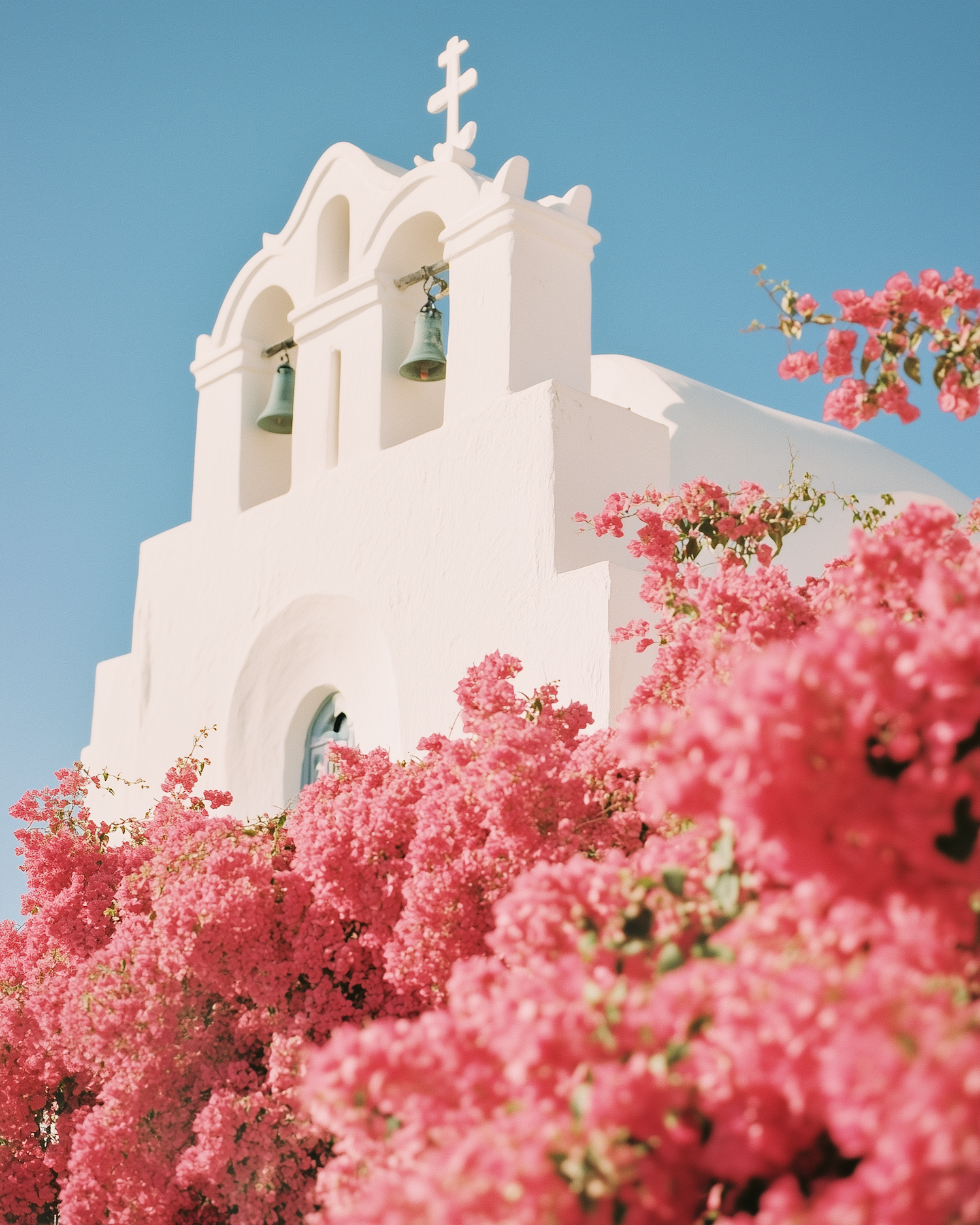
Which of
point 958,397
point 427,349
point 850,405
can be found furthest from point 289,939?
point 427,349

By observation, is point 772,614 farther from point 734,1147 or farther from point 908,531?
point 734,1147

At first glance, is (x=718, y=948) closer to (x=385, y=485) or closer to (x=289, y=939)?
(x=289, y=939)

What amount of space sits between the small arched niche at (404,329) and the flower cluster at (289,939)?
3.50 metres

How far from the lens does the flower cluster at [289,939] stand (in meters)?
4.14

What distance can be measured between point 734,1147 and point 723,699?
57 cm

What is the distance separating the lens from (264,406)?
9797 mm

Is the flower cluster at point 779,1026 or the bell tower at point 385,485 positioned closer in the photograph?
the flower cluster at point 779,1026

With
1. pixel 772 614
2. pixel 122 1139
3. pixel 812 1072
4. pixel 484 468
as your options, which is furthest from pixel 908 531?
pixel 484 468

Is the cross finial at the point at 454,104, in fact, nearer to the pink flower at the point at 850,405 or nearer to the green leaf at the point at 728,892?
the pink flower at the point at 850,405

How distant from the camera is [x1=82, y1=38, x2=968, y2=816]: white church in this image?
6742 millimetres

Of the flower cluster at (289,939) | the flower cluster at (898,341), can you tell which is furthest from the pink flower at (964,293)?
the flower cluster at (289,939)

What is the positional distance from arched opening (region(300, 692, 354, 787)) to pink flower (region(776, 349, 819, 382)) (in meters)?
4.90

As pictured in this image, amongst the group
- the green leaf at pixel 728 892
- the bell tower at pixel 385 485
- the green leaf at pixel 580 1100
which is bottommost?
the green leaf at pixel 580 1100

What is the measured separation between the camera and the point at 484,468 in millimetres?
7016
